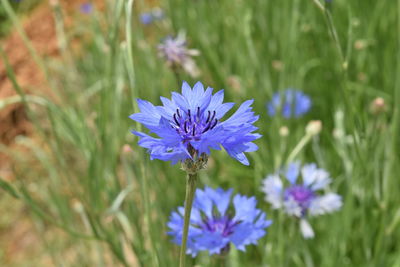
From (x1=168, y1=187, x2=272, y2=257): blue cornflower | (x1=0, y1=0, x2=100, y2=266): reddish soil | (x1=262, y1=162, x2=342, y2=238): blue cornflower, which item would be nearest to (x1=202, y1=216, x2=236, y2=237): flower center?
(x1=168, y1=187, x2=272, y2=257): blue cornflower

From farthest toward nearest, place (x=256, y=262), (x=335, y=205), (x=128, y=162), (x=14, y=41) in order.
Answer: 1. (x=14, y=41)
2. (x=256, y=262)
3. (x=128, y=162)
4. (x=335, y=205)

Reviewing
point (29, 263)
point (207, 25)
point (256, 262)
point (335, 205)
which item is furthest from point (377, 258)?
point (29, 263)

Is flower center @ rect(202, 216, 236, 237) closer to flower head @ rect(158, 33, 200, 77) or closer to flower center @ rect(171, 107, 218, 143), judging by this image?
flower center @ rect(171, 107, 218, 143)

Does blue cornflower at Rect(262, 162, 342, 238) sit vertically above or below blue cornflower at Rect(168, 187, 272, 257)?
above

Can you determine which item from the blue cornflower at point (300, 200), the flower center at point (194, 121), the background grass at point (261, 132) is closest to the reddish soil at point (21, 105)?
the background grass at point (261, 132)

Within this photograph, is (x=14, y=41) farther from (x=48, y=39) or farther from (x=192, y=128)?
(x=192, y=128)

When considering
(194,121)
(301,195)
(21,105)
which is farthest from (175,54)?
(21,105)
